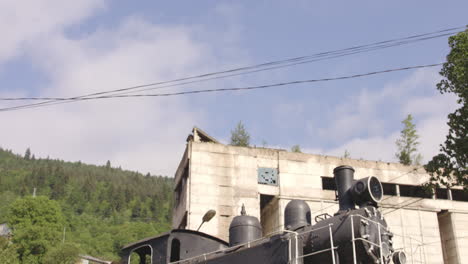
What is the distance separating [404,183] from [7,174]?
158114 mm

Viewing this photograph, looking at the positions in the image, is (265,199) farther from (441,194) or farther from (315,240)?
(315,240)

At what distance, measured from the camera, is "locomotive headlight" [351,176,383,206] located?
33.6 ft

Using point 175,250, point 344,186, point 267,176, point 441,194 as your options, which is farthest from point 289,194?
point 344,186

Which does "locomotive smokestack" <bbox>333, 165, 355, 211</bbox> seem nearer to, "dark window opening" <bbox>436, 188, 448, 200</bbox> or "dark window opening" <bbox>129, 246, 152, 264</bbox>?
"dark window opening" <bbox>129, 246, 152, 264</bbox>

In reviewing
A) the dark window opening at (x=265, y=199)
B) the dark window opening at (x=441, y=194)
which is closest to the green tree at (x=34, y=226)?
the dark window opening at (x=265, y=199)

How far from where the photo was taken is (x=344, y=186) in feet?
35.6

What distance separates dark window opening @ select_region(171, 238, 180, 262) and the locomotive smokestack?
4189 mm

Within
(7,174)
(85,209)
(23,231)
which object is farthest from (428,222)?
(7,174)

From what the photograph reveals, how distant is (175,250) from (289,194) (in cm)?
1817

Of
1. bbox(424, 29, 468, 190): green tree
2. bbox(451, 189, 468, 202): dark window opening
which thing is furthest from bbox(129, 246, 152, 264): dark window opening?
bbox(451, 189, 468, 202): dark window opening

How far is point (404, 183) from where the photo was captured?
31.8m

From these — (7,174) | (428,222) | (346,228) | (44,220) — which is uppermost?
(7,174)

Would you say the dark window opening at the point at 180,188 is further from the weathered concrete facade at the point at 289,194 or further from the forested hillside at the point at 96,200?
the forested hillside at the point at 96,200

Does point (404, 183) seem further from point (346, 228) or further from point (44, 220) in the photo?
point (44, 220)
